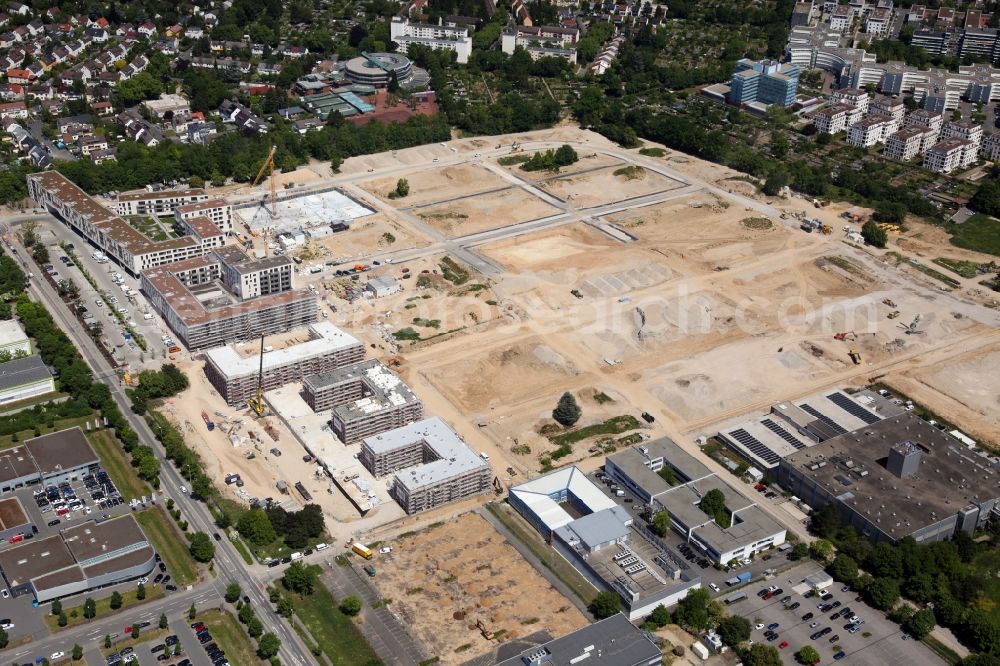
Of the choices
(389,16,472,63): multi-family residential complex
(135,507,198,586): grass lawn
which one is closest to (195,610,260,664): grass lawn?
(135,507,198,586): grass lawn

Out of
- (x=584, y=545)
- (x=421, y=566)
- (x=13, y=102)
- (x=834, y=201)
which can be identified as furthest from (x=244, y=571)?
(x=13, y=102)

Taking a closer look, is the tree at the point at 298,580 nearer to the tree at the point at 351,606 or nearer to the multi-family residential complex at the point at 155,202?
the tree at the point at 351,606

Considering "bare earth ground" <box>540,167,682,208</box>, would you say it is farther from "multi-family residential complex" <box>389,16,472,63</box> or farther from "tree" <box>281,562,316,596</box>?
"tree" <box>281,562,316,596</box>

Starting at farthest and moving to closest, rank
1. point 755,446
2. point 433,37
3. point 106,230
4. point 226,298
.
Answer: point 433,37, point 106,230, point 226,298, point 755,446

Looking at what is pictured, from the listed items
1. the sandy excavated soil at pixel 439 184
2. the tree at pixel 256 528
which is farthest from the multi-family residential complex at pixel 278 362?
the sandy excavated soil at pixel 439 184

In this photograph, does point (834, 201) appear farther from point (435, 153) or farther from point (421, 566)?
point (421, 566)

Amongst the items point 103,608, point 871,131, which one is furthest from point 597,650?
point 871,131

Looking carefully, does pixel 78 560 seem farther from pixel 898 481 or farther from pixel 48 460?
pixel 898 481
